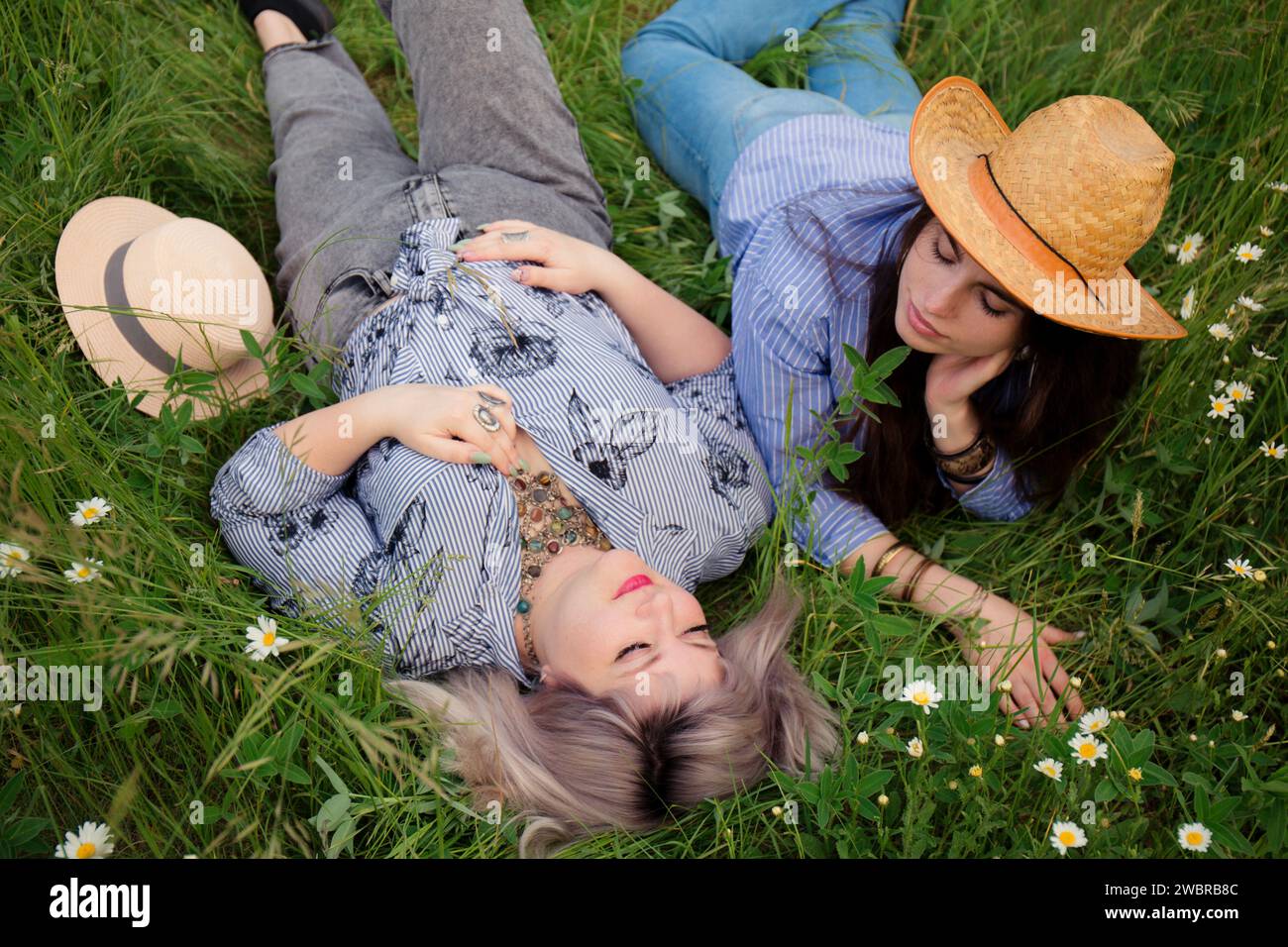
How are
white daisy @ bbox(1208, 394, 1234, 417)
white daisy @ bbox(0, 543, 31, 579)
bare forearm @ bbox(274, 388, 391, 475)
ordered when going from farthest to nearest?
white daisy @ bbox(1208, 394, 1234, 417), bare forearm @ bbox(274, 388, 391, 475), white daisy @ bbox(0, 543, 31, 579)

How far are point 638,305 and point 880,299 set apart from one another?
2.56 feet

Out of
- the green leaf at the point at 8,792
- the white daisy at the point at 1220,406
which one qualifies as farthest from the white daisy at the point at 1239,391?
the green leaf at the point at 8,792

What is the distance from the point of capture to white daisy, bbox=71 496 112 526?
2227 mm

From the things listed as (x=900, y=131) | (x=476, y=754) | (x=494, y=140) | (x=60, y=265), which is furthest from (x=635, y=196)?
(x=476, y=754)

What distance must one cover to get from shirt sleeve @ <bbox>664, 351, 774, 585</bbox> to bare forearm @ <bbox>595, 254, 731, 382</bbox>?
10 centimetres

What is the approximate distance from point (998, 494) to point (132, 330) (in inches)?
98.5

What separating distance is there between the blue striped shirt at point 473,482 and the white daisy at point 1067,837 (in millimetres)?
1114

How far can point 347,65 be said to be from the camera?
12.3 feet

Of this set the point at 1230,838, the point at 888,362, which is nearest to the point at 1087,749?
the point at 1230,838

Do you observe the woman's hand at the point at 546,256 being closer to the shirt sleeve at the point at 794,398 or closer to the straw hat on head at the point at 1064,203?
the shirt sleeve at the point at 794,398

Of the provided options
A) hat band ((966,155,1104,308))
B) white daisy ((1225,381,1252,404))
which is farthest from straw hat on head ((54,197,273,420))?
white daisy ((1225,381,1252,404))

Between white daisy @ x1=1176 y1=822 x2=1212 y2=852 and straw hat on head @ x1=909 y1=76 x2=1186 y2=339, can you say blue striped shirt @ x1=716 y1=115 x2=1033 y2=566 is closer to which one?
straw hat on head @ x1=909 y1=76 x2=1186 y2=339

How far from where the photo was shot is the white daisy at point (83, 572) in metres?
A: 2.00

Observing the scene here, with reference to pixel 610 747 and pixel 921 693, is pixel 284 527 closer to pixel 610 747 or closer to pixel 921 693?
pixel 610 747
